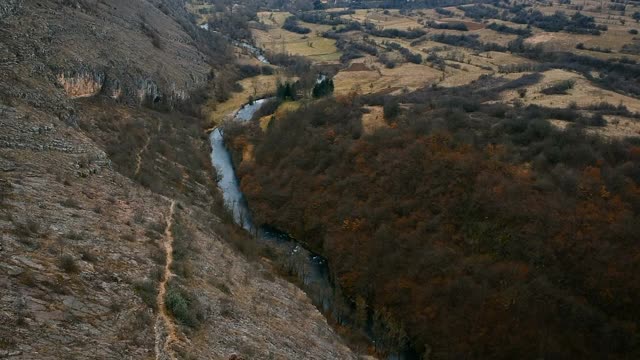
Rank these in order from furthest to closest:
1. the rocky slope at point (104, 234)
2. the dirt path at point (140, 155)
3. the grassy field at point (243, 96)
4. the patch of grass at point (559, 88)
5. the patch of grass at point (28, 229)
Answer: the grassy field at point (243, 96) → the patch of grass at point (559, 88) → the dirt path at point (140, 155) → the patch of grass at point (28, 229) → the rocky slope at point (104, 234)

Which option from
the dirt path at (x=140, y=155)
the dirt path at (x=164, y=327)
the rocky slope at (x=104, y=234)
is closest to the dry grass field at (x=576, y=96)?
the rocky slope at (x=104, y=234)

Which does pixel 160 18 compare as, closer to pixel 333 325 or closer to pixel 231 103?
pixel 231 103

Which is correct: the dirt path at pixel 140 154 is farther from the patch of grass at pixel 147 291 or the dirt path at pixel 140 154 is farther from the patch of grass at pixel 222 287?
the patch of grass at pixel 147 291

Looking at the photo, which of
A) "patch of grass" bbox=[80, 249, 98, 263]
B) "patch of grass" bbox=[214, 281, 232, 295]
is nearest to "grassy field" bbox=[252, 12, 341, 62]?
"patch of grass" bbox=[214, 281, 232, 295]

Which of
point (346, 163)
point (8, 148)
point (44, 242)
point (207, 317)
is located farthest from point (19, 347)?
point (346, 163)

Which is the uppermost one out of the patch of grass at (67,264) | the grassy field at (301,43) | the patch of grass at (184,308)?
the patch of grass at (67,264)

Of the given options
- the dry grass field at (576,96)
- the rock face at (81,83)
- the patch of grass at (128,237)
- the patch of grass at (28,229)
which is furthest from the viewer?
the dry grass field at (576,96)

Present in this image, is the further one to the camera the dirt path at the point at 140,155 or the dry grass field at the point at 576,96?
the dry grass field at the point at 576,96
